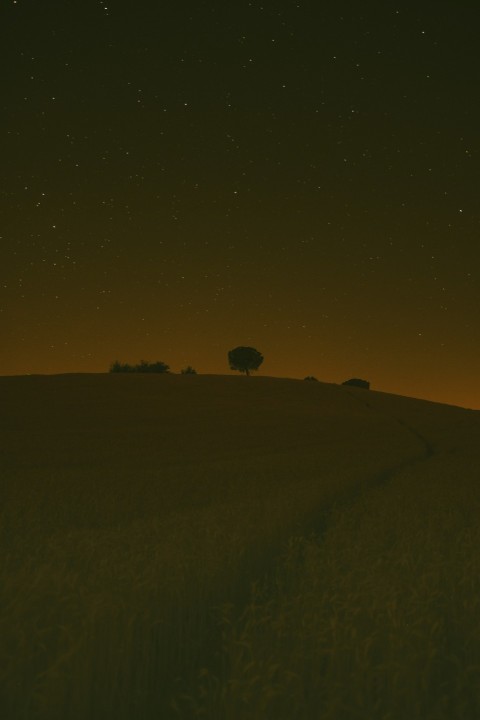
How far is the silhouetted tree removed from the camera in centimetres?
9806

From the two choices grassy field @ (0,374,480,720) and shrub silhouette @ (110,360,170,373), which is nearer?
grassy field @ (0,374,480,720)

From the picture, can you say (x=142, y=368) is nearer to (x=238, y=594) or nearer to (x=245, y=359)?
(x=245, y=359)

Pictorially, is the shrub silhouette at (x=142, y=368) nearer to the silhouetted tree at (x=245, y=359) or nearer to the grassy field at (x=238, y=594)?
the silhouetted tree at (x=245, y=359)

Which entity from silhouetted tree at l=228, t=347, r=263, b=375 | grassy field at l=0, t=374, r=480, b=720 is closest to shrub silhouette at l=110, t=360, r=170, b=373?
silhouetted tree at l=228, t=347, r=263, b=375

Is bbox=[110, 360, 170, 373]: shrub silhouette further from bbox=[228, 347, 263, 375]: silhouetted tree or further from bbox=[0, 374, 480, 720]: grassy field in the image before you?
bbox=[0, 374, 480, 720]: grassy field

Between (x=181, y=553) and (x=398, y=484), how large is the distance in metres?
12.7

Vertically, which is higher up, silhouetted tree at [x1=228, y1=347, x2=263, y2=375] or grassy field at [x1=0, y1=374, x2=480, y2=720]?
silhouetted tree at [x1=228, y1=347, x2=263, y2=375]

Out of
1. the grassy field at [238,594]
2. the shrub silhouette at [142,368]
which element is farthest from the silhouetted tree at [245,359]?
the grassy field at [238,594]

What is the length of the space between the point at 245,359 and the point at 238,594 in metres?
90.1

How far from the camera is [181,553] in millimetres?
8180

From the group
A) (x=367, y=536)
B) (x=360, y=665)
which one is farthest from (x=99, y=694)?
(x=367, y=536)

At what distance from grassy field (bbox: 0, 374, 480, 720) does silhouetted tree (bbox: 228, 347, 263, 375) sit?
74.0 metres

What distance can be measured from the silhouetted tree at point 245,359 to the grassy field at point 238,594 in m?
74.0

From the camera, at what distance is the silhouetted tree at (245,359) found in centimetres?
9806
